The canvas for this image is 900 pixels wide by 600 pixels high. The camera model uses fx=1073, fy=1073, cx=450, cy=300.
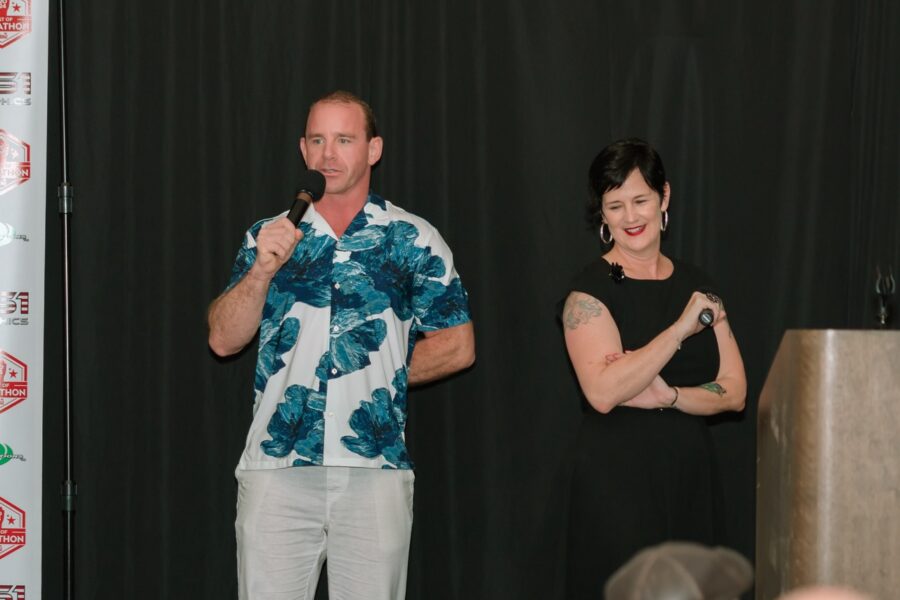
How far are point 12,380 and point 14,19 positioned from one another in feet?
3.93

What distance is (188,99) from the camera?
147 inches

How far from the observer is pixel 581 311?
104 inches

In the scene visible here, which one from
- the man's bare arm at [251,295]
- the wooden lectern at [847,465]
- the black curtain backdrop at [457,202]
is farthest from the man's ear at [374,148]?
the wooden lectern at [847,465]

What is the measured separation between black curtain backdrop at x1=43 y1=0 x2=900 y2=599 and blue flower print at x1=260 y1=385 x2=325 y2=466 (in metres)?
0.91

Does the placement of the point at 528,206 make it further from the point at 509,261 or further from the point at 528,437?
the point at 528,437

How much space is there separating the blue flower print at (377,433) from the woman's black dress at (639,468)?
0.49 meters

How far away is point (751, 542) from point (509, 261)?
1278 mm

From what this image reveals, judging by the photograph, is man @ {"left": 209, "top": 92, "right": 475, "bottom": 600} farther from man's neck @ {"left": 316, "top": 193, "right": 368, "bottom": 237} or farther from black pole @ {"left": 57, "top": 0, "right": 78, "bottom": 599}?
black pole @ {"left": 57, "top": 0, "right": 78, "bottom": 599}

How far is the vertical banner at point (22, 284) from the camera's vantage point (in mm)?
3477

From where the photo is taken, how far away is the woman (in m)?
2.53

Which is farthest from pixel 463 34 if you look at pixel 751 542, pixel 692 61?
pixel 751 542

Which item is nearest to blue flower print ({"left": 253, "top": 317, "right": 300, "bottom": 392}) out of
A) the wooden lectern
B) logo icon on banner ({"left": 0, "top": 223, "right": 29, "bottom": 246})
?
logo icon on banner ({"left": 0, "top": 223, "right": 29, "bottom": 246})

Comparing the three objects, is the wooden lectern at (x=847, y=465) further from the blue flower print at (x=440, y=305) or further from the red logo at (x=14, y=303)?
the red logo at (x=14, y=303)

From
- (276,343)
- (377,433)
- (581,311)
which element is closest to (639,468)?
(581,311)
